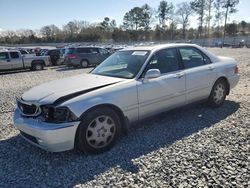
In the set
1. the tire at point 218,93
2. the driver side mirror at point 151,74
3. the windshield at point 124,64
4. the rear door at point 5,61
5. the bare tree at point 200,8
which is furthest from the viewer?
the bare tree at point 200,8

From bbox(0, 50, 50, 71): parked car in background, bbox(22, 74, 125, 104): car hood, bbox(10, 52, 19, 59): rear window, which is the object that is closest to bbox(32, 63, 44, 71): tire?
bbox(0, 50, 50, 71): parked car in background

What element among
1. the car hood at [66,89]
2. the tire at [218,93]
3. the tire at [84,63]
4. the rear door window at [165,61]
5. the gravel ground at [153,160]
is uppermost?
the rear door window at [165,61]

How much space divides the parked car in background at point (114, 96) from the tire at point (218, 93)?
0.09 ft

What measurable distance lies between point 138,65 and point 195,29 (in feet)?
285

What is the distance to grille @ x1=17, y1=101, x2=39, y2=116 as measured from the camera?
12.2 feet

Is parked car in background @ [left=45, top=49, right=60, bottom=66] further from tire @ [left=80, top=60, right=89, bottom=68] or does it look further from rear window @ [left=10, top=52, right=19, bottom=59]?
rear window @ [left=10, top=52, right=19, bottom=59]

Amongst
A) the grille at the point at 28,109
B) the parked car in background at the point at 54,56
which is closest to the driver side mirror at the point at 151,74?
the grille at the point at 28,109

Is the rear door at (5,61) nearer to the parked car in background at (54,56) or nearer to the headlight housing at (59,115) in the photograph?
the parked car in background at (54,56)

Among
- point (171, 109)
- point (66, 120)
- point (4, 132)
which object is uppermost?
point (66, 120)

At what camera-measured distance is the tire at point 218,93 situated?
5664 mm

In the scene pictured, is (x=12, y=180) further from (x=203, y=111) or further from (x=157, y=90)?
(x=203, y=111)

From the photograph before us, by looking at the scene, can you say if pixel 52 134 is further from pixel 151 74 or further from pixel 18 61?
pixel 18 61

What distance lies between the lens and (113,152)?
154 inches

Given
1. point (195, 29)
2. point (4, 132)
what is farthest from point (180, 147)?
point (195, 29)
